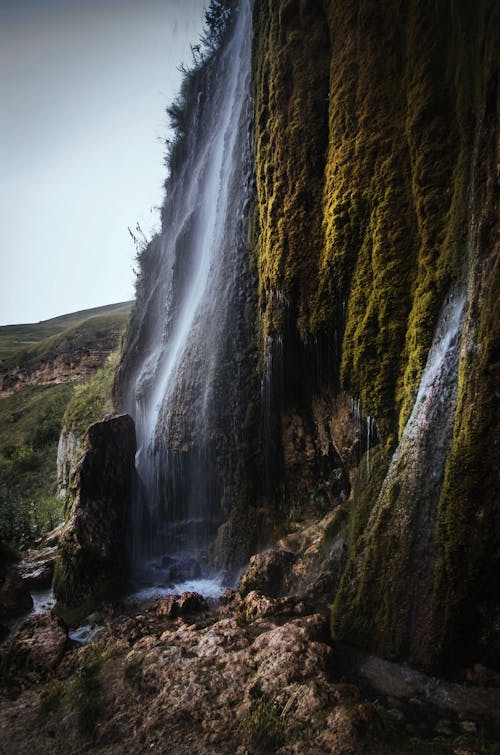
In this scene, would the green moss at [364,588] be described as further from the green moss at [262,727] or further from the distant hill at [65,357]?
A: the distant hill at [65,357]

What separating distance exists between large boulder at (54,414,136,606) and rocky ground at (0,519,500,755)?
2.49m

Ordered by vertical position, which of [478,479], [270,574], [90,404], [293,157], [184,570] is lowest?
[184,570]

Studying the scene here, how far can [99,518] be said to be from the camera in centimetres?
1015

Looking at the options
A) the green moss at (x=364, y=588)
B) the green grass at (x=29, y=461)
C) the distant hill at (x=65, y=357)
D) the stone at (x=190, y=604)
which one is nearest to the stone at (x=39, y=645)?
the stone at (x=190, y=604)

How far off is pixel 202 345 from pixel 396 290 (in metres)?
7.19

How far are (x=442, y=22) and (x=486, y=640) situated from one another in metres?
7.44

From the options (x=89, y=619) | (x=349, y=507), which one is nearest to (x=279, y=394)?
(x=349, y=507)

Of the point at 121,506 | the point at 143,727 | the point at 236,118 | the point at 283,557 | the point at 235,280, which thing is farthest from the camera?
the point at 236,118

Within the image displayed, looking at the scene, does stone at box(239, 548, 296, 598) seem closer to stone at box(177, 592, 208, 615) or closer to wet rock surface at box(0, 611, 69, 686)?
stone at box(177, 592, 208, 615)

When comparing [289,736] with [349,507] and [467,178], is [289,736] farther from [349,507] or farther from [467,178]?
[467,178]

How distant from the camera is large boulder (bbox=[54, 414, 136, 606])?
919 centimetres

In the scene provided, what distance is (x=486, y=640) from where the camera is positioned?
4.10 meters

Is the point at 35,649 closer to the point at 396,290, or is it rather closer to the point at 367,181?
the point at 396,290

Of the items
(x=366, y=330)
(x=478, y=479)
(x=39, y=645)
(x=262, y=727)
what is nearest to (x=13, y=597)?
(x=39, y=645)
